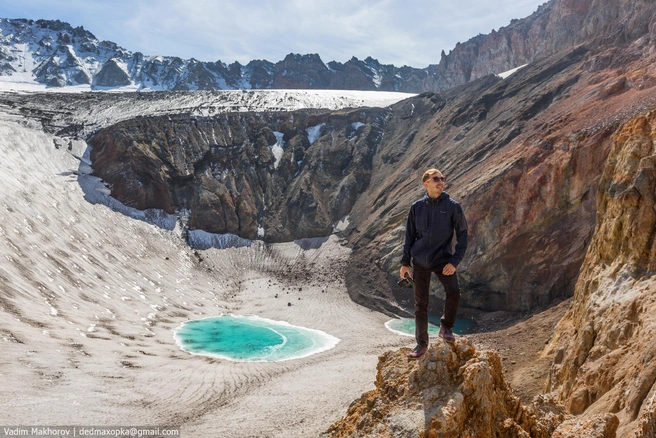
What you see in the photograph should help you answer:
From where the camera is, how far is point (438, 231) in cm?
639

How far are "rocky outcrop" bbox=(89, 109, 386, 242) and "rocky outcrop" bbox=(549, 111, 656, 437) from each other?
1644 inches

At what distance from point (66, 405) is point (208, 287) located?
29.2 meters

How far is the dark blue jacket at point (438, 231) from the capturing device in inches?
251

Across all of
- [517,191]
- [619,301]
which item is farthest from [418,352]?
[517,191]

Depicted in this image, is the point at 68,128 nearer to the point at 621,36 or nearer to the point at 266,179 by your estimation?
the point at 266,179

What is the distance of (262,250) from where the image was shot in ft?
183

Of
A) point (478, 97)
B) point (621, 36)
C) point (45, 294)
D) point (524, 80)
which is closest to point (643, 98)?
point (621, 36)

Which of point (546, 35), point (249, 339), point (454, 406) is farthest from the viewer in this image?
point (546, 35)

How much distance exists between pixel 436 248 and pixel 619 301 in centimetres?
924

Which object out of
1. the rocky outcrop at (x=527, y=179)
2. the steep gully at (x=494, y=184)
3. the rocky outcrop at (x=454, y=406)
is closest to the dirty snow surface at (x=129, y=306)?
the steep gully at (x=494, y=184)

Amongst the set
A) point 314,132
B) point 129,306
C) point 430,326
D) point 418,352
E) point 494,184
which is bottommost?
point 418,352

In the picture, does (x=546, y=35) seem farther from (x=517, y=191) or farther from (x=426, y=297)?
(x=426, y=297)

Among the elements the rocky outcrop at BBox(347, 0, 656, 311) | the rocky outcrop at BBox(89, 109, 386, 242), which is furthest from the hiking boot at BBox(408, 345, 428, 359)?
the rocky outcrop at BBox(89, 109, 386, 242)

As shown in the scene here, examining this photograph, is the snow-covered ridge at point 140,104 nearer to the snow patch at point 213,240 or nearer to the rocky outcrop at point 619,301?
the snow patch at point 213,240
